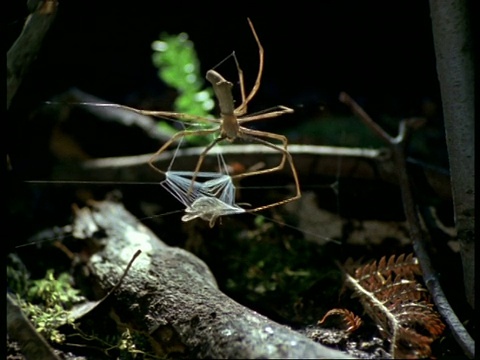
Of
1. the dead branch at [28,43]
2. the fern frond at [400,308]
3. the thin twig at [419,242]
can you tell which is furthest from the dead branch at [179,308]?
the dead branch at [28,43]

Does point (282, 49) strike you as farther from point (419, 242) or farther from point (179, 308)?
point (179, 308)

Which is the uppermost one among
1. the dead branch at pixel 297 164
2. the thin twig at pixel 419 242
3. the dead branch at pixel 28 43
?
the dead branch at pixel 28 43

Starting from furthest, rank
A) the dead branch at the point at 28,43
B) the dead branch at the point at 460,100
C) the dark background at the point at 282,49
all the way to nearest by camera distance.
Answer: the dark background at the point at 282,49
the dead branch at the point at 28,43
the dead branch at the point at 460,100

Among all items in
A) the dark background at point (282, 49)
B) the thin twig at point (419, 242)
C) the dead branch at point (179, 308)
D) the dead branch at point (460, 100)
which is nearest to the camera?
the dead branch at point (179, 308)

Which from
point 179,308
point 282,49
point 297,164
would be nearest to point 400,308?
point 179,308

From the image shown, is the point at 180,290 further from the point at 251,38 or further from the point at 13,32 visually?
the point at 251,38

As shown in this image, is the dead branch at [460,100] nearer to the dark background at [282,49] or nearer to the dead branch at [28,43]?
the dead branch at [28,43]
